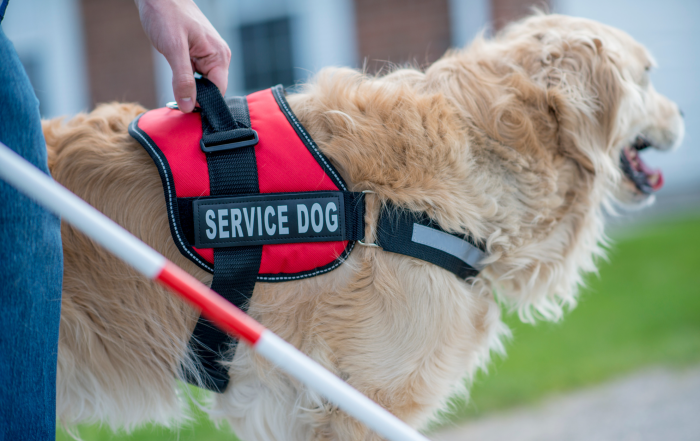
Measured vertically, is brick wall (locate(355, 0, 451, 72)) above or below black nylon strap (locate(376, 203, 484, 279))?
above

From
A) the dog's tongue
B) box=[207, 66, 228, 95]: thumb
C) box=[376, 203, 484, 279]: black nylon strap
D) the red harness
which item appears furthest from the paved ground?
box=[207, 66, 228, 95]: thumb

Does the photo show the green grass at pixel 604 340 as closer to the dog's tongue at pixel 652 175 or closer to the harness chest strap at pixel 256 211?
the dog's tongue at pixel 652 175

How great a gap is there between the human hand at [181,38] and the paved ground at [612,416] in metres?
2.37

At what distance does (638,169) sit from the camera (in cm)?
228

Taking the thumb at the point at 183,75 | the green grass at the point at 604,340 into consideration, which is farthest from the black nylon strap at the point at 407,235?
the green grass at the point at 604,340

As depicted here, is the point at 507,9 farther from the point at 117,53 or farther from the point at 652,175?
the point at 117,53

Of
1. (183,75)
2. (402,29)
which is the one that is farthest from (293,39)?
(183,75)

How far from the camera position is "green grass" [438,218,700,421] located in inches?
139

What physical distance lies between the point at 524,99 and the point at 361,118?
2.03 ft

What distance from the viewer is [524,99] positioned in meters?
1.80

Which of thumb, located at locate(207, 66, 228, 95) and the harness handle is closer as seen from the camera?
the harness handle

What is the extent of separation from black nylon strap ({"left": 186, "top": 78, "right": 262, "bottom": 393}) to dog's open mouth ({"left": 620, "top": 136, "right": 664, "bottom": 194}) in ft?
5.45

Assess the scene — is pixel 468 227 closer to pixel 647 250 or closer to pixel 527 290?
pixel 527 290

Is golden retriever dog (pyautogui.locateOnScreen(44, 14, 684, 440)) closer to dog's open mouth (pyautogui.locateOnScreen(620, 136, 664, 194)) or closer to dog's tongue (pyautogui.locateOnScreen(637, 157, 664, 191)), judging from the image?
dog's open mouth (pyautogui.locateOnScreen(620, 136, 664, 194))
